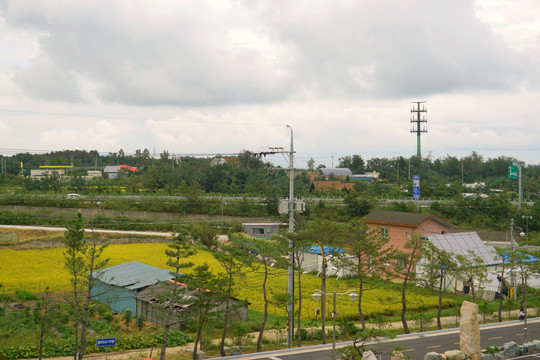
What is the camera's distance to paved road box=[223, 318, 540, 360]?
1933 cm

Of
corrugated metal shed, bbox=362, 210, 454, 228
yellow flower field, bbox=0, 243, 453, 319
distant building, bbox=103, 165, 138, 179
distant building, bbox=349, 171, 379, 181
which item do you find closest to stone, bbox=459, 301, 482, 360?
yellow flower field, bbox=0, 243, 453, 319

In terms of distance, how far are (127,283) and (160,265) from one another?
1131cm

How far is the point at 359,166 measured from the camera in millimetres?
116875

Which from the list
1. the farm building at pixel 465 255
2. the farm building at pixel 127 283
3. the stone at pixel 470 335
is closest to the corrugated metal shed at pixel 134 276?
the farm building at pixel 127 283

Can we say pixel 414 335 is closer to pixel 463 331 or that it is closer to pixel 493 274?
pixel 463 331

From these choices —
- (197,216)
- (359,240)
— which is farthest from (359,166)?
(359,240)

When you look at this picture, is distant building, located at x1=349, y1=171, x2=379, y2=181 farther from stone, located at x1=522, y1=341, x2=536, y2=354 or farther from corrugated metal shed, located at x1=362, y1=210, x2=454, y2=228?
stone, located at x1=522, y1=341, x2=536, y2=354

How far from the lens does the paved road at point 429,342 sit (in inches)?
761

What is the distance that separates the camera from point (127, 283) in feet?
90.3

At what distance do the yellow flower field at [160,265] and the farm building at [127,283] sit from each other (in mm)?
3179

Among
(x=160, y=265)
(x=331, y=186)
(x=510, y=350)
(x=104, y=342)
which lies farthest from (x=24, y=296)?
(x=331, y=186)

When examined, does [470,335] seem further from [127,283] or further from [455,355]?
[127,283]

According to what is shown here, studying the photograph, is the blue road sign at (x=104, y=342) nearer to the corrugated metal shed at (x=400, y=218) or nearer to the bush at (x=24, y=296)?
the bush at (x=24, y=296)

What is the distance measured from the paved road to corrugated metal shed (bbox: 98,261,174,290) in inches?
364
